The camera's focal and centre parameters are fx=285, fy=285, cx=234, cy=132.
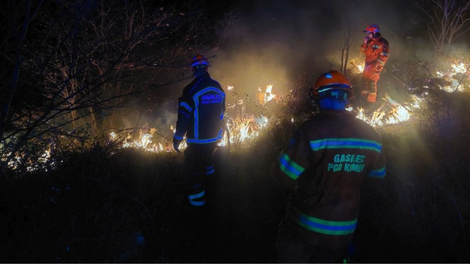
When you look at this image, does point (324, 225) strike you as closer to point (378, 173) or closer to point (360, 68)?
point (378, 173)

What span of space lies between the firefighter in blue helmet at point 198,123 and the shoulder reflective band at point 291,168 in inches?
79.7

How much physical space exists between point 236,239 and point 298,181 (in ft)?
5.14

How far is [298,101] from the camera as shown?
22.7ft

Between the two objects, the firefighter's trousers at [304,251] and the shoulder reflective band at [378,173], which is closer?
the firefighter's trousers at [304,251]

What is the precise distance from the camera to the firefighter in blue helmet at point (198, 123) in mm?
3928

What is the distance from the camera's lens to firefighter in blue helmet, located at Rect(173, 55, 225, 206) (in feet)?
12.9

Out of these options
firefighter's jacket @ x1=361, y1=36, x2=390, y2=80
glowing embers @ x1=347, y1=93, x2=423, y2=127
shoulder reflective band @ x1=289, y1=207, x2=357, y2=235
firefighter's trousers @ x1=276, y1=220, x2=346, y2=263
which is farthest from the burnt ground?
firefighter's jacket @ x1=361, y1=36, x2=390, y2=80

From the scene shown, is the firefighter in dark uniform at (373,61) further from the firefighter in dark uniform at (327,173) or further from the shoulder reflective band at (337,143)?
the shoulder reflective band at (337,143)

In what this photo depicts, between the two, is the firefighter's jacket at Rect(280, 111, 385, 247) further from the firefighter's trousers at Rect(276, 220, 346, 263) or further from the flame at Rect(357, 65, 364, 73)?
the flame at Rect(357, 65, 364, 73)

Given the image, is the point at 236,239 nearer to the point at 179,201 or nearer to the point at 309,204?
the point at 179,201

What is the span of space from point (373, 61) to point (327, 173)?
5935 mm

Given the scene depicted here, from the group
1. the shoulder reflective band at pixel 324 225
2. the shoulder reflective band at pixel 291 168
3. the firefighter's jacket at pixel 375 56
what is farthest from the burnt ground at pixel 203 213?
the firefighter's jacket at pixel 375 56

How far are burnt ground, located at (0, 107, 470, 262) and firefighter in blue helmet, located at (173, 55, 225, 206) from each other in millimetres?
326

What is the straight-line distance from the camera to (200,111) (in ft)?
13.0
